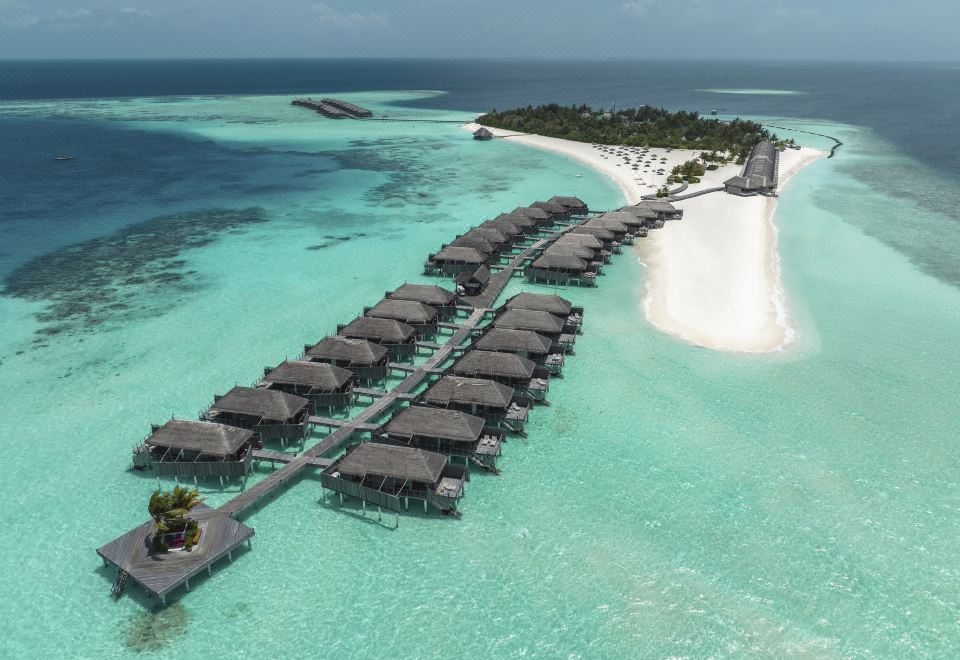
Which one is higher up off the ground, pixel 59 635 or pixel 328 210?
pixel 328 210

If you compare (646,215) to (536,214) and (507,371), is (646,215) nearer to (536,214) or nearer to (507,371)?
(536,214)

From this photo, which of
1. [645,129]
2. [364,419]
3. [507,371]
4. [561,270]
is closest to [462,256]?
[561,270]

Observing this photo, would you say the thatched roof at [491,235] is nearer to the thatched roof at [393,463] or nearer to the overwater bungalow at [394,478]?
the thatched roof at [393,463]

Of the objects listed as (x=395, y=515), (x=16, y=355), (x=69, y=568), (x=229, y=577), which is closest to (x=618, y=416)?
(x=395, y=515)

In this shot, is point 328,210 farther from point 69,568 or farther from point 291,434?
point 69,568

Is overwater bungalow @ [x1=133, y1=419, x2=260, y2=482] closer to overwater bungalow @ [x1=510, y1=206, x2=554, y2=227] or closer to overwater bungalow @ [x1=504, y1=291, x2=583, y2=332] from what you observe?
overwater bungalow @ [x1=504, y1=291, x2=583, y2=332]

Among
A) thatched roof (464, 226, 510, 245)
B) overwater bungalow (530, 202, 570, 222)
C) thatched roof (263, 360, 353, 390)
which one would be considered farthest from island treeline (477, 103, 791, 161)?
thatched roof (263, 360, 353, 390)
